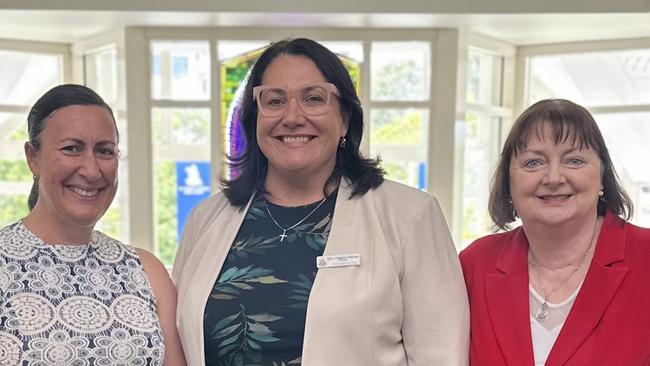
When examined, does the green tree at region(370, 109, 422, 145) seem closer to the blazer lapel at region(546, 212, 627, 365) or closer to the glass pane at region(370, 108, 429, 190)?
the glass pane at region(370, 108, 429, 190)

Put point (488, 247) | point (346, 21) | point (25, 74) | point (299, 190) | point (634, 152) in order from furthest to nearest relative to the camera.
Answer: point (25, 74) → point (634, 152) → point (346, 21) → point (488, 247) → point (299, 190)

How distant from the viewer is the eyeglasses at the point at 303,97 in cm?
156

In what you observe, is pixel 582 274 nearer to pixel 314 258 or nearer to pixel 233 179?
pixel 314 258

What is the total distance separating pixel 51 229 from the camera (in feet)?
5.00

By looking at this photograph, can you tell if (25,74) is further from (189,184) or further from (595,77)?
(595,77)

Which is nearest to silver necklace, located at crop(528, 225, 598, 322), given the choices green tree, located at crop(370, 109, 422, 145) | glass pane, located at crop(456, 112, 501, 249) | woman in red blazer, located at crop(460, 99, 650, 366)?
woman in red blazer, located at crop(460, 99, 650, 366)

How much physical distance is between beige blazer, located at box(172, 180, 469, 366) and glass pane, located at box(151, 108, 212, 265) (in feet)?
12.4

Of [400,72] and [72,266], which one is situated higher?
[400,72]

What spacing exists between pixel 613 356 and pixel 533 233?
37 cm

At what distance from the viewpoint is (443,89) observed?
5086 mm

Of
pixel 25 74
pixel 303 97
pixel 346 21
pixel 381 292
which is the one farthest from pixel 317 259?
pixel 25 74

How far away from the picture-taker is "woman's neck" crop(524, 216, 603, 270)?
157 cm

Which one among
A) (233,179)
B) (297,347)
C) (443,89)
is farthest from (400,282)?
(443,89)

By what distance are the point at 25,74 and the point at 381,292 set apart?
5457 mm
